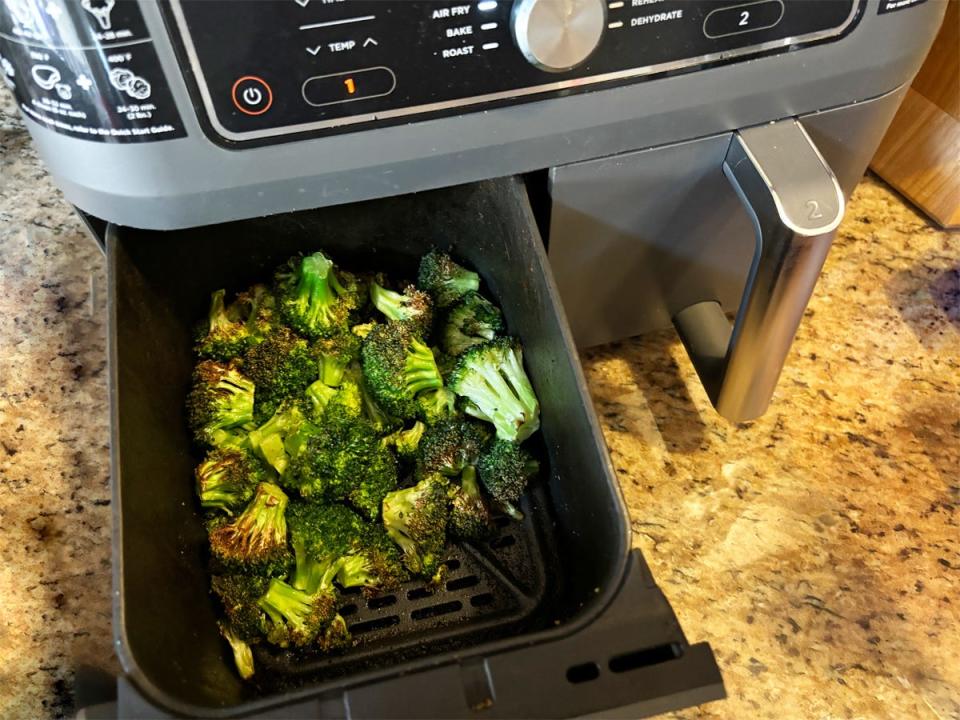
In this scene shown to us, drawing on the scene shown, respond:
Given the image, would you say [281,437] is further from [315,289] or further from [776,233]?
[776,233]

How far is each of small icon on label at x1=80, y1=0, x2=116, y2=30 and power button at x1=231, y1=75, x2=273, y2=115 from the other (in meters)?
0.07

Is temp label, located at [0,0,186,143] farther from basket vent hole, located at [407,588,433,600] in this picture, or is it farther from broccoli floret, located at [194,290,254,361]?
basket vent hole, located at [407,588,433,600]

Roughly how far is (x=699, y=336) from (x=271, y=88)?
0.44 meters

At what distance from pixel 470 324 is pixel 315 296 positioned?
5.5 inches

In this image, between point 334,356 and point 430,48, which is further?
point 334,356

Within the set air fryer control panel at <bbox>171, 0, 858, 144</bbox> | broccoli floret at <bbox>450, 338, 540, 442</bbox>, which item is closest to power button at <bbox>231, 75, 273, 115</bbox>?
air fryer control panel at <bbox>171, 0, 858, 144</bbox>

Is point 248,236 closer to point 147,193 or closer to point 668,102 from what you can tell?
point 147,193

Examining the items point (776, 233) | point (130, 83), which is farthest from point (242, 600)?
point (776, 233)

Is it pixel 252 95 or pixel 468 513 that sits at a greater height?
pixel 252 95

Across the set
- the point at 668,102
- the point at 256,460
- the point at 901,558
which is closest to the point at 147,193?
the point at 256,460

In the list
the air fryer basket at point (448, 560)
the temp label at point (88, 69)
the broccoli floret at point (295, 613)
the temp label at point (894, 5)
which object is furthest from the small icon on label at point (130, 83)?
the temp label at point (894, 5)

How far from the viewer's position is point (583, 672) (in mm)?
439

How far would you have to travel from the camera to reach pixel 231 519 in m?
0.61

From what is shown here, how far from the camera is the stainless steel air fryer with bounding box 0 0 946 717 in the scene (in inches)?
17.1
